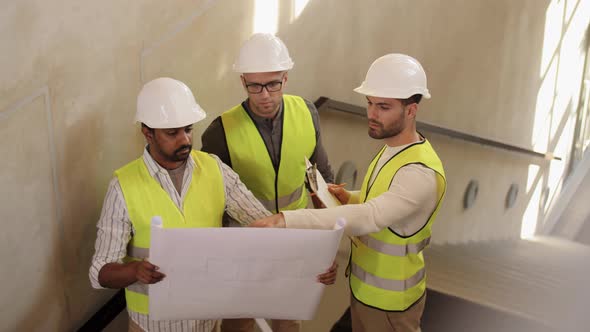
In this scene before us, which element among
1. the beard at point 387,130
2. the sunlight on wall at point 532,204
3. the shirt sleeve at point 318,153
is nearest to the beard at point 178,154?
the beard at point 387,130

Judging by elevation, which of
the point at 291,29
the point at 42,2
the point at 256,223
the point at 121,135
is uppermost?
the point at 42,2

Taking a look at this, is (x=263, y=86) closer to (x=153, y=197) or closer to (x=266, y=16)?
(x=153, y=197)

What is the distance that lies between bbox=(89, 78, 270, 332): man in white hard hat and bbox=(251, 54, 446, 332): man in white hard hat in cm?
34

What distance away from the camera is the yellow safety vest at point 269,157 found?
276 cm

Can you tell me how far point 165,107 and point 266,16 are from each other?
5.23ft

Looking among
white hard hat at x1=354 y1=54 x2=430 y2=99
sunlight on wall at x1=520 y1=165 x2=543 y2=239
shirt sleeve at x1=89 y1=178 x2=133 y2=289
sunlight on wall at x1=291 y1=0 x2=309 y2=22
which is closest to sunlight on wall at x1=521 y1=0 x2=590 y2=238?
sunlight on wall at x1=520 y1=165 x2=543 y2=239

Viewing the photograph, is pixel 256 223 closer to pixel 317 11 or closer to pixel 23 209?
pixel 23 209

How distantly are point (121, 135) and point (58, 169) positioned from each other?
357mm

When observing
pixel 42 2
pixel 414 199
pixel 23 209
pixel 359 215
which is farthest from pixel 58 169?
pixel 414 199

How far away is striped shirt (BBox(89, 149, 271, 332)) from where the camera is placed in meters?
2.04

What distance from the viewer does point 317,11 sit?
405 centimetres

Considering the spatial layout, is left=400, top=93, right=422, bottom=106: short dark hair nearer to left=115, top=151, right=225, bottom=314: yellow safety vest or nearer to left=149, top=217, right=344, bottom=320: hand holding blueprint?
left=149, top=217, right=344, bottom=320: hand holding blueprint

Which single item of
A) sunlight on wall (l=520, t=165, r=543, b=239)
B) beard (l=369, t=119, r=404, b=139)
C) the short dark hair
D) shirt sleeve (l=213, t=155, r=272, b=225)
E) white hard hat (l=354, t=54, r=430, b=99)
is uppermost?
white hard hat (l=354, t=54, r=430, b=99)

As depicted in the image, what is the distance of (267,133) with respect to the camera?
2832 millimetres
